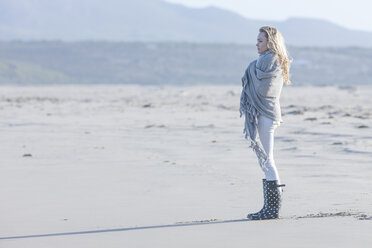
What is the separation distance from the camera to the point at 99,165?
31.6 ft

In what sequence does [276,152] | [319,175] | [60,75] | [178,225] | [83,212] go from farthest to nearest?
[60,75]
[276,152]
[319,175]
[83,212]
[178,225]

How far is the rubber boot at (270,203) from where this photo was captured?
6227 millimetres

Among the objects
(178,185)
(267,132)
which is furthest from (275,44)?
(178,185)

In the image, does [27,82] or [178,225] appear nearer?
[178,225]

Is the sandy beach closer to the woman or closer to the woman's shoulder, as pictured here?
the woman

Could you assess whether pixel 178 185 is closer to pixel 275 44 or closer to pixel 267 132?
pixel 267 132

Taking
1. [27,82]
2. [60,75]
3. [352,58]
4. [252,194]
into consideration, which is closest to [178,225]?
[252,194]

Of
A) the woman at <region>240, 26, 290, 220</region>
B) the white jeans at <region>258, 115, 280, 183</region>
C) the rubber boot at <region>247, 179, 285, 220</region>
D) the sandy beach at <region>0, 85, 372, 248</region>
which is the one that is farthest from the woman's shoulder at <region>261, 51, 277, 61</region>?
the sandy beach at <region>0, 85, 372, 248</region>

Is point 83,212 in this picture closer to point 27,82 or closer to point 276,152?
point 276,152

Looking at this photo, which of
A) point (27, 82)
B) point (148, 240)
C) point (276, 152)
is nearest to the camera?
point (148, 240)

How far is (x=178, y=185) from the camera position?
8062 millimetres

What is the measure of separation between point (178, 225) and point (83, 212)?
3.11 ft

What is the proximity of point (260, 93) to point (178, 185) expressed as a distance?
6.58ft

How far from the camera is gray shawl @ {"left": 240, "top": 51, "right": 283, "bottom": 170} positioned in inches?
247
